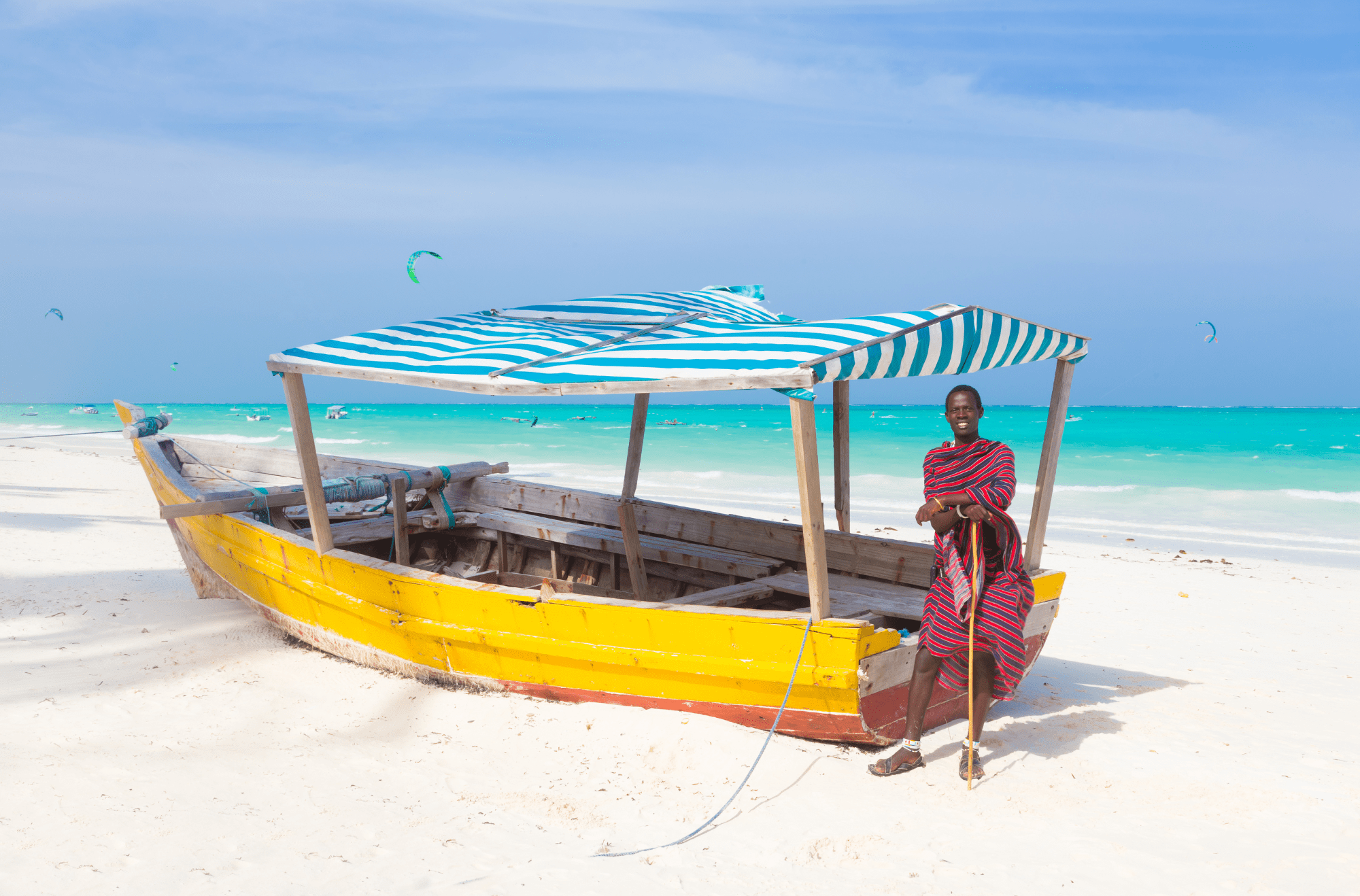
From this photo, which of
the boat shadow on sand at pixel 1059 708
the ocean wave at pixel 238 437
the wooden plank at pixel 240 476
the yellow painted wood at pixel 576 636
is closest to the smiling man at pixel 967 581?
the yellow painted wood at pixel 576 636

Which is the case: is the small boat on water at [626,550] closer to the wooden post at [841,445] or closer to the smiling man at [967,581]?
the wooden post at [841,445]

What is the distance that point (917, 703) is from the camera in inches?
148

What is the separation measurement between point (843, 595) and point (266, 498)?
4393 mm

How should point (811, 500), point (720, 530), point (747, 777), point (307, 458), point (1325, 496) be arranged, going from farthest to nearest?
point (1325, 496)
point (720, 530)
point (307, 458)
point (747, 777)
point (811, 500)

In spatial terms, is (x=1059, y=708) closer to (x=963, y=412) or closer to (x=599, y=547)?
(x=963, y=412)

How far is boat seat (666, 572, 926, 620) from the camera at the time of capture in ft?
14.8

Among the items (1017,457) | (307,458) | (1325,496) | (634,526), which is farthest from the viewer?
(1017,457)

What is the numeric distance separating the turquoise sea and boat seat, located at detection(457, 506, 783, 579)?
7.11 m

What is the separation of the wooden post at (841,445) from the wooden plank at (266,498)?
3188 mm

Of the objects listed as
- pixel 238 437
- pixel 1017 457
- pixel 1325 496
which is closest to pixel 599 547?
pixel 1325 496

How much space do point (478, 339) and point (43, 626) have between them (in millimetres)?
3961

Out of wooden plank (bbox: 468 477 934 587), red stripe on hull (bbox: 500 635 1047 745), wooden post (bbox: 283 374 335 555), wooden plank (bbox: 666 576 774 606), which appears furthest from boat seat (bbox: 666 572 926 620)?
wooden post (bbox: 283 374 335 555)

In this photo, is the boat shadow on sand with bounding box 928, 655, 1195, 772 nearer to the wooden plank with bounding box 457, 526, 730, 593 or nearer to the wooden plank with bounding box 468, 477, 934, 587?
the wooden plank with bounding box 468, 477, 934, 587

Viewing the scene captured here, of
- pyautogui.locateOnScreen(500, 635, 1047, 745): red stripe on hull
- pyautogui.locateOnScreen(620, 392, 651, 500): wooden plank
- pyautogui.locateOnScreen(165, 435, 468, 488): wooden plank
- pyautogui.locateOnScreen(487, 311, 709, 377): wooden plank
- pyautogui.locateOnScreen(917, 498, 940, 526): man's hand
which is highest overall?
pyautogui.locateOnScreen(487, 311, 709, 377): wooden plank
